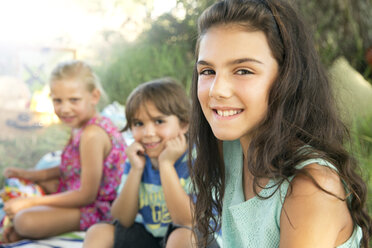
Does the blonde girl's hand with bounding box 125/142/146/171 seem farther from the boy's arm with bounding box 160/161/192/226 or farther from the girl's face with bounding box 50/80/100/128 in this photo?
the girl's face with bounding box 50/80/100/128

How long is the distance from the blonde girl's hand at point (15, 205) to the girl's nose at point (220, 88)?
176 centimetres

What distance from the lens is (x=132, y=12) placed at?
555 centimetres

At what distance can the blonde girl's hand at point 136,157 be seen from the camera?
2096mm

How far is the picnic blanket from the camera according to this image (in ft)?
7.79

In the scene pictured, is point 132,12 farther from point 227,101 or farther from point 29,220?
point 227,101

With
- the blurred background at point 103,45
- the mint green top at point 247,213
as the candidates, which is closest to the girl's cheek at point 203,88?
the mint green top at point 247,213

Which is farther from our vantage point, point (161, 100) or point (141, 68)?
point (141, 68)

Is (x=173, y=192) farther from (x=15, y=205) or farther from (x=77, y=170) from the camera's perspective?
(x=15, y=205)

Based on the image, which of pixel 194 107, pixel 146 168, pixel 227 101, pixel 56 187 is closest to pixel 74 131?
pixel 56 187

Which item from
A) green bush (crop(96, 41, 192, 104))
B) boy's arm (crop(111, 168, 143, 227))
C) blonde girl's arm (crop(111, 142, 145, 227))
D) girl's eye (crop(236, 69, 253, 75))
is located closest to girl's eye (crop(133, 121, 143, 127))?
blonde girl's arm (crop(111, 142, 145, 227))

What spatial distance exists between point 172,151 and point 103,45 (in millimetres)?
4052

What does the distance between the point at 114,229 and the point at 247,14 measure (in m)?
1.28

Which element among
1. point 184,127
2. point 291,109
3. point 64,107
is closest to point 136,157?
point 184,127

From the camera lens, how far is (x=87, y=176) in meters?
2.51
